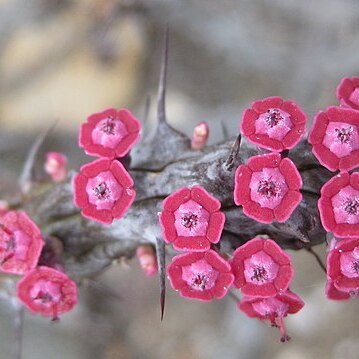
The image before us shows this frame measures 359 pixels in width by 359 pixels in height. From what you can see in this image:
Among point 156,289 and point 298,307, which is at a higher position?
point 298,307

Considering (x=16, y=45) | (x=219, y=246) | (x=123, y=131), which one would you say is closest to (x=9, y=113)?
(x=16, y=45)

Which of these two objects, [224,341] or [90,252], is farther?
[224,341]

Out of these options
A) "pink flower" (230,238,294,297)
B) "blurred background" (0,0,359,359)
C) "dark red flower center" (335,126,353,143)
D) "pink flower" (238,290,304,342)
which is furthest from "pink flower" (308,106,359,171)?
"blurred background" (0,0,359,359)

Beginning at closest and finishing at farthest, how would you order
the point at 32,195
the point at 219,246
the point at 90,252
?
1. the point at 219,246
2. the point at 90,252
3. the point at 32,195

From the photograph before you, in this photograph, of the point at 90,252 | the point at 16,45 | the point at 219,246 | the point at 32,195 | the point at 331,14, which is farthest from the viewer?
the point at 16,45

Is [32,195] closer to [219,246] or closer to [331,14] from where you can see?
[219,246]

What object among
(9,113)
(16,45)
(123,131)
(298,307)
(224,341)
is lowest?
(224,341)
